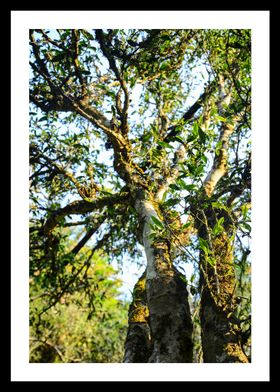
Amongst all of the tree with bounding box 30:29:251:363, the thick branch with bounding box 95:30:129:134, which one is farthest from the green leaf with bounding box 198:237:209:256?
the thick branch with bounding box 95:30:129:134

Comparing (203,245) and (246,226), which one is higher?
(246,226)

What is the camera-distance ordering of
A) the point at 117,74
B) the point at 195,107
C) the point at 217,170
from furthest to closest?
the point at 195,107, the point at 217,170, the point at 117,74

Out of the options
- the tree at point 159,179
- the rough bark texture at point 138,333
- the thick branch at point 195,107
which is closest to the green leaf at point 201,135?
the tree at point 159,179

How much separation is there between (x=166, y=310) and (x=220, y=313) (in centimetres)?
35

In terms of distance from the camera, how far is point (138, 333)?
3285 millimetres

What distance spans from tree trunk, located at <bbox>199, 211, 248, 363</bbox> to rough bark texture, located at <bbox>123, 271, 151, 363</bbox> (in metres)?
0.63

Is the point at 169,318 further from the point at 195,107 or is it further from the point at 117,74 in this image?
the point at 195,107

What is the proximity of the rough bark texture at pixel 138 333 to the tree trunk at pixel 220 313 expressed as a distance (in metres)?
0.63

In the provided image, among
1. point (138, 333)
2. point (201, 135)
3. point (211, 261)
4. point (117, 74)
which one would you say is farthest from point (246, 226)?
point (117, 74)

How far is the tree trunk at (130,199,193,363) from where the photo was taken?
8.18ft
